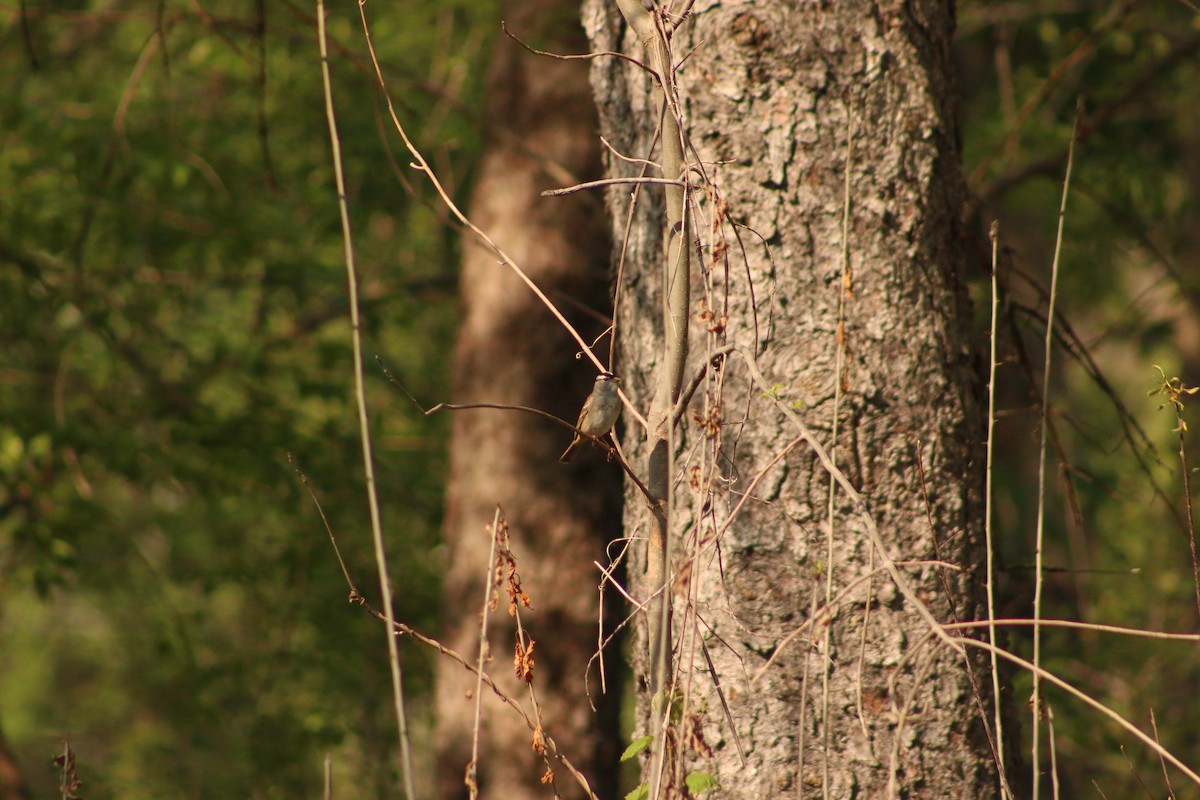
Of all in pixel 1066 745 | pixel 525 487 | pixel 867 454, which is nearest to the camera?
pixel 867 454

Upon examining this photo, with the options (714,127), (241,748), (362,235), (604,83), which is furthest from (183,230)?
(714,127)

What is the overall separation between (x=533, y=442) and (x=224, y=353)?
1.87m

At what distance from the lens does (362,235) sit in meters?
6.36

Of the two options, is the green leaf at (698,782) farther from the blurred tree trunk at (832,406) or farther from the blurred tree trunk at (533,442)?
the blurred tree trunk at (533,442)

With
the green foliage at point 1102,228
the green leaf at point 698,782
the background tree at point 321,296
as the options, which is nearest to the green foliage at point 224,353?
the background tree at point 321,296

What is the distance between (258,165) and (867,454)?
15.7 feet

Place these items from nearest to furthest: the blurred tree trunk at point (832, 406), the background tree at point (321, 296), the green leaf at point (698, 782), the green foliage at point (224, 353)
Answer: the green leaf at point (698, 782)
the blurred tree trunk at point (832, 406)
the background tree at point (321, 296)
the green foliage at point (224, 353)

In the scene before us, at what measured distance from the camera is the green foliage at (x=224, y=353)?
452cm

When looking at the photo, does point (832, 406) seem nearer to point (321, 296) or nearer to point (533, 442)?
point (533, 442)

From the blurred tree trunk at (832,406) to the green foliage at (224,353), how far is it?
2.09 m

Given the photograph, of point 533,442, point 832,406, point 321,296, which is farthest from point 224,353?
point 832,406

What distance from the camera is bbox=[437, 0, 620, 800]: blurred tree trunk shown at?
12.4 ft

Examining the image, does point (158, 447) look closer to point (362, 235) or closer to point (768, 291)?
point (362, 235)

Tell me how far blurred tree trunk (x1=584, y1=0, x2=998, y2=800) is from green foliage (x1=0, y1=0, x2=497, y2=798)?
2091 mm
